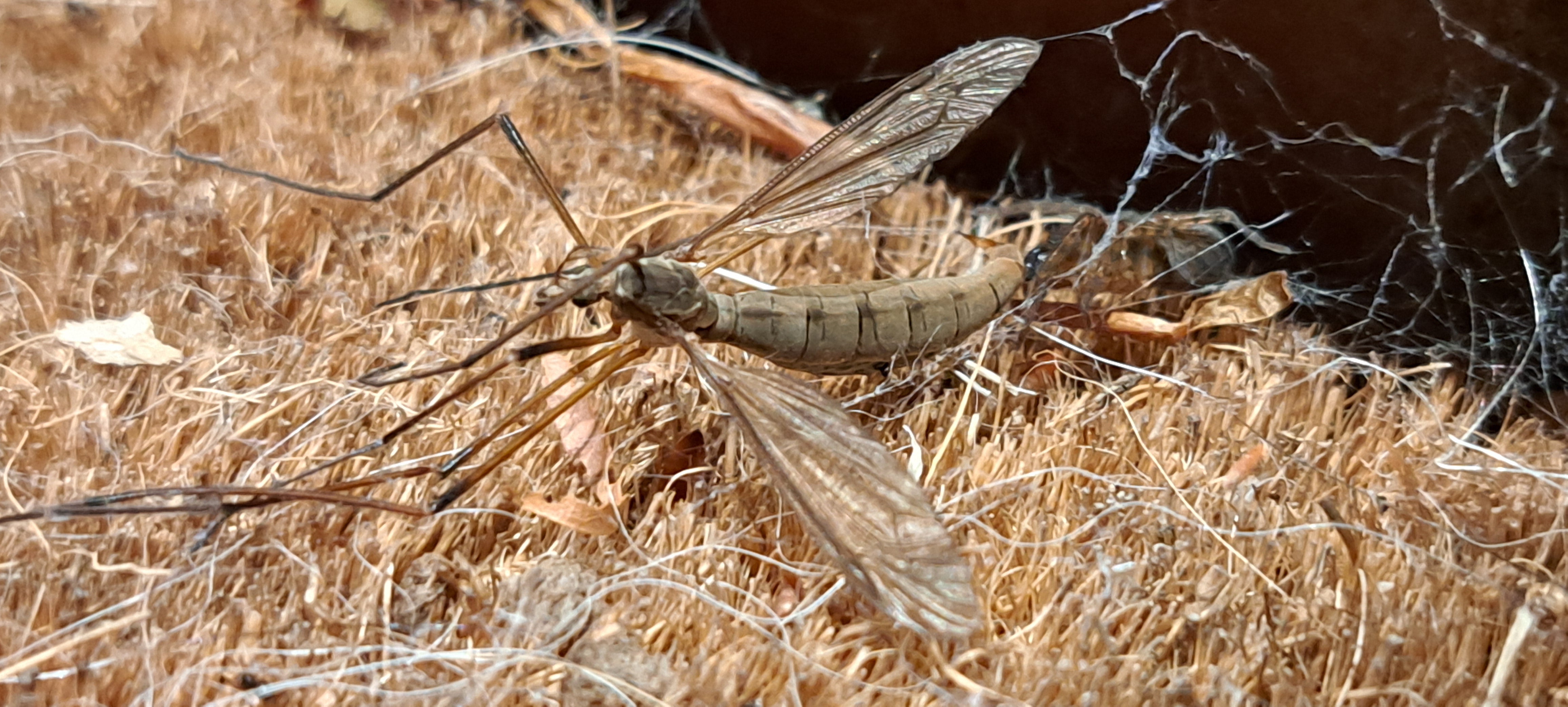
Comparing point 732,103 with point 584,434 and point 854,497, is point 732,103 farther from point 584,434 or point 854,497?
point 854,497

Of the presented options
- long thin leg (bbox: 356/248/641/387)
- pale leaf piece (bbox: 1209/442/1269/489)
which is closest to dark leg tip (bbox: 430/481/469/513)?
long thin leg (bbox: 356/248/641/387)

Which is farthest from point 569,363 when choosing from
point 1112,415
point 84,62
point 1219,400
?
point 84,62

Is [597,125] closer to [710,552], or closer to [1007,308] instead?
[1007,308]

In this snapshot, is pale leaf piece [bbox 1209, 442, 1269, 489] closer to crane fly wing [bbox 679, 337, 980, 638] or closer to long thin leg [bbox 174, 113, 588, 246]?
crane fly wing [bbox 679, 337, 980, 638]

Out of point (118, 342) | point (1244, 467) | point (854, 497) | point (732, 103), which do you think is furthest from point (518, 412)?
point (732, 103)

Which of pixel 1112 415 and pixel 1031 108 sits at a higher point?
pixel 1031 108

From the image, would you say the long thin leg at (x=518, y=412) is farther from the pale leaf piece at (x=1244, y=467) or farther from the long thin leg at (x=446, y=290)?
the pale leaf piece at (x=1244, y=467)
